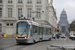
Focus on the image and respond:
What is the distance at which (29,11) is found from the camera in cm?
5291

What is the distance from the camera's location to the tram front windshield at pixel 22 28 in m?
21.9

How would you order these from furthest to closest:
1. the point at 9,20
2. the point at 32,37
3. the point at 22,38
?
1. the point at 9,20
2. the point at 32,37
3. the point at 22,38

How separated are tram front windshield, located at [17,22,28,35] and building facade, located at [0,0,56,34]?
96.2 feet

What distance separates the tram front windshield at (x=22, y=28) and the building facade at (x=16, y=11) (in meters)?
29.3

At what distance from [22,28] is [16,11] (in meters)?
31.0

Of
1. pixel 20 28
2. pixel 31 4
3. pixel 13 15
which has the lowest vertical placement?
pixel 20 28

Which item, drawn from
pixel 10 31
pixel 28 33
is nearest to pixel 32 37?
pixel 28 33

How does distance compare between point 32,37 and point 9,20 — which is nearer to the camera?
point 32,37

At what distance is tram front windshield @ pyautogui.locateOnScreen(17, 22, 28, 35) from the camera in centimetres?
2192

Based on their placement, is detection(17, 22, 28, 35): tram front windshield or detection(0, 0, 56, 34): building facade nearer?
detection(17, 22, 28, 35): tram front windshield

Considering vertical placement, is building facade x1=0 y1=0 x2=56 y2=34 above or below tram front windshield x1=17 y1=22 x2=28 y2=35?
above

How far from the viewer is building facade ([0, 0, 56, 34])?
51781mm

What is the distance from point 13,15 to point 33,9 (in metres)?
6.82

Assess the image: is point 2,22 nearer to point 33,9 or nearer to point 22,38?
point 33,9
